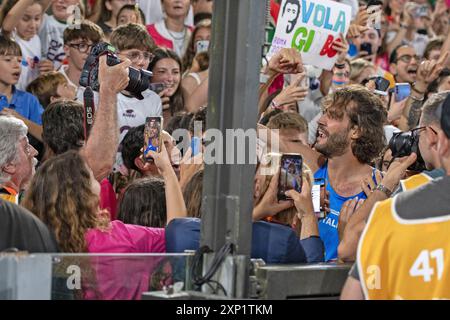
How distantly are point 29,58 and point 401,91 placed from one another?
3379mm

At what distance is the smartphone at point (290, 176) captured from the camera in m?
4.56

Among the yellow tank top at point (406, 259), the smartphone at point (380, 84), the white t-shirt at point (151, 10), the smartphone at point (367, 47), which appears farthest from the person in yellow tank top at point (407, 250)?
the smartphone at point (367, 47)

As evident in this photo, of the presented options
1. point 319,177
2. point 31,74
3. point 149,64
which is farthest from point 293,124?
point 31,74

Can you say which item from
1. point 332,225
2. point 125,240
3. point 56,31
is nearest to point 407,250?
point 125,240

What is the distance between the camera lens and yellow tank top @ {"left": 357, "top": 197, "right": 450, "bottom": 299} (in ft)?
10.8

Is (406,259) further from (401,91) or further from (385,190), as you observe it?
(401,91)

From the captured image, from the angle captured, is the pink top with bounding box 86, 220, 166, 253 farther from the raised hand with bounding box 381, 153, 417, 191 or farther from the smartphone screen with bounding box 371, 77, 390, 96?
the smartphone screen with bounding box 371, 77, 390, 96

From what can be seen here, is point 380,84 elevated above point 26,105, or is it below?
above

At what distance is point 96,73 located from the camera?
5.61 m

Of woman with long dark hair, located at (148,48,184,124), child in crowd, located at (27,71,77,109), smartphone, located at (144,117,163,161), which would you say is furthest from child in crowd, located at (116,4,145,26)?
smartphone, located at (144,117,163,161)

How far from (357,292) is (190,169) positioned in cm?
254

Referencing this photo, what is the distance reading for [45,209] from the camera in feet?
13.6

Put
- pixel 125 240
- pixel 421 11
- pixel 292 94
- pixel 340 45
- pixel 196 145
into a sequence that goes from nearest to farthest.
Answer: pixel 125 240 → pixel 196 145 → pixel 292 94 → pixel 340 45 → pixel 421 11

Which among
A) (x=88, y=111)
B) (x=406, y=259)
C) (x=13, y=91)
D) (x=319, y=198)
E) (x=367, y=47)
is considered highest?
(x=367, y=47)
